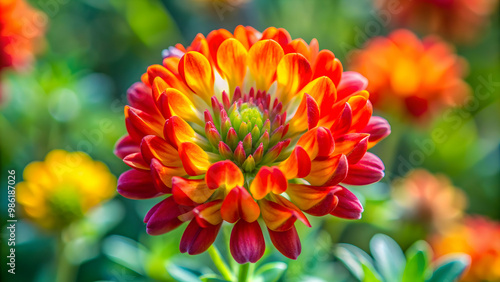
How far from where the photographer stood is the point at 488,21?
107 inches

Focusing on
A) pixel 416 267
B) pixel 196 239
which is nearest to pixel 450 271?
pixel 416 267

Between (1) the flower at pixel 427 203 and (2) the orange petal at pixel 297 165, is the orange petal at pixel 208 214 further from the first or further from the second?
(1) the flower at pixel 427 203

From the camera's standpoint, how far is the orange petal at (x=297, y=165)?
0.79 meters

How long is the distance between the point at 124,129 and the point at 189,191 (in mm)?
1243

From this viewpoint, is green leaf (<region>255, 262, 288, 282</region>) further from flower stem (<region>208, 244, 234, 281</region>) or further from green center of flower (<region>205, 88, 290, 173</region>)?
green center of flower (<region>205, 88, 290, 173</region>)

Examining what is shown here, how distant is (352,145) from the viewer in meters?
0.83

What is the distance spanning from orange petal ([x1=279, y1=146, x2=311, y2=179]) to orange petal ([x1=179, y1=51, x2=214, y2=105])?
235mm

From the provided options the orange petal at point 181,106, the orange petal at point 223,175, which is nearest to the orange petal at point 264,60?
the orange petal at point 181,106

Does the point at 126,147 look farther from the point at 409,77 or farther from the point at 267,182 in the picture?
the point at 409,77

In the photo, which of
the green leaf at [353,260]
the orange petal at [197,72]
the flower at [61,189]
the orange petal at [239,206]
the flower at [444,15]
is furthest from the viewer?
the flower at [444,15]

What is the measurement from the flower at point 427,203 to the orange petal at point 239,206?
1138 mm

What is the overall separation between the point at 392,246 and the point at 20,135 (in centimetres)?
148

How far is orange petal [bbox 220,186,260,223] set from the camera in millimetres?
780

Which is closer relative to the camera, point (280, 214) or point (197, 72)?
point (280, 214)
